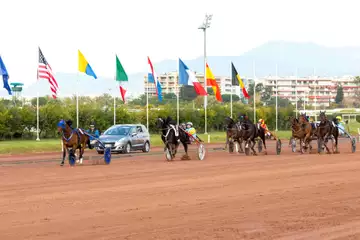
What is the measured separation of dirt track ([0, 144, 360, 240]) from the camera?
12.4 meters

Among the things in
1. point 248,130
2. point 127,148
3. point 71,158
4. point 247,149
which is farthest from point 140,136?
point 71,158

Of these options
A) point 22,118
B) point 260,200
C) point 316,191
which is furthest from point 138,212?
point 22,118

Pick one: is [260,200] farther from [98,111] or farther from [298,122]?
[98,111]

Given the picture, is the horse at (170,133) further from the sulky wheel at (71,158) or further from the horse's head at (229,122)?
the horse's head at (229,122)

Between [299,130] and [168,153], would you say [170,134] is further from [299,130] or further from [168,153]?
[299,130]

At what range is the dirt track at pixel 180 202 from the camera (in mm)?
12436

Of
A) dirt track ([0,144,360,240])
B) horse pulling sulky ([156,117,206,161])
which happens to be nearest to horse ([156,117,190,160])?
horse pulling sulky ([156,117,206,161])

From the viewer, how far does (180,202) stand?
53.7 ft

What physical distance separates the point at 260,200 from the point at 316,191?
2.44 metres

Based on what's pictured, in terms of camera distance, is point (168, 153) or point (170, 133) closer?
point (170, 133)

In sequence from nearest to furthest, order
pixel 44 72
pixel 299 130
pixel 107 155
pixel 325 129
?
pixel 107 155
pixel 325 129
pixel 299 130
pixel 44 72

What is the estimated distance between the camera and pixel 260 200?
16797 mm

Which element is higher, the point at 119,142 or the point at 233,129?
the point at 233,129

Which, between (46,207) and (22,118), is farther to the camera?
(22,118)
